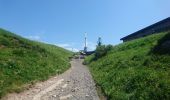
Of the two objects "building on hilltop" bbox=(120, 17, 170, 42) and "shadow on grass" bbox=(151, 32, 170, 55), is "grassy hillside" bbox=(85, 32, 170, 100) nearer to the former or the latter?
"shadow on grass" bbox=(151, 32, 170, 55)

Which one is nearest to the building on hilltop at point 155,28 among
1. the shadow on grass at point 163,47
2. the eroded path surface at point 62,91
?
the shadow on grass at point 163,47

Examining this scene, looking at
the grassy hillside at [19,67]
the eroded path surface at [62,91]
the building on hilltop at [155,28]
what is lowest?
the eroded path surface at [62,91]

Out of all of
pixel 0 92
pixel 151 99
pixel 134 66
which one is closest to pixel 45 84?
pixel 0 92

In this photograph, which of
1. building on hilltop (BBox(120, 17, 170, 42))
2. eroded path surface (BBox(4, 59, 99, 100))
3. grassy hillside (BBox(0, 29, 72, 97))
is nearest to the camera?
eroded path surface (BBox(4, 59, 99, 100))

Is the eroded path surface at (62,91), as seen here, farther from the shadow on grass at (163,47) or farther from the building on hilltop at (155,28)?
the building on hilltop at (155,28)

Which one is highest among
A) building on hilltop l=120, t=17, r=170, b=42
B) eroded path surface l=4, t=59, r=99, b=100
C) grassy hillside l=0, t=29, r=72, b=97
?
building on hilltop l=120, t=17, r=170, b=42

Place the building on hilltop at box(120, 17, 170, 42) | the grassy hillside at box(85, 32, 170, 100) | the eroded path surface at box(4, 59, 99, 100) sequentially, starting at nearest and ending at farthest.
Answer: the grassy hillside at box(85, 32, 170, 100)
the eroded path surface at box(4, 59, 99, 100)
the building on hilltop at box(120, 17, 170, 42)

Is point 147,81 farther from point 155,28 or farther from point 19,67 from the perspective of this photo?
point 155,28

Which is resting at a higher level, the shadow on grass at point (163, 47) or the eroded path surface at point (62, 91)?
the shadow on grass at point (163, 47)

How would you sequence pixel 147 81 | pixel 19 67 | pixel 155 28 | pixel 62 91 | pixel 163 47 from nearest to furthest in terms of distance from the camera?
pixel 147 81 → pixel 62 91 → pixel 163 47 → pixel 19 67 → pixel 155 28

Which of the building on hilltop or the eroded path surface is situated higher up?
the building on hilltop

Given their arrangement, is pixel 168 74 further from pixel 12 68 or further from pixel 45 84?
pixel 12 68

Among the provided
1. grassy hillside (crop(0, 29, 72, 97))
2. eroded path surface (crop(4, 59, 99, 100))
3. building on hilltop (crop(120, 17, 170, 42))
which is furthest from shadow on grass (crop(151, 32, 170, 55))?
building on hilltop (crop(120, 17, 170, 42))

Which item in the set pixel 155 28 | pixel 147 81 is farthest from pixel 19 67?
pixel 155 28
